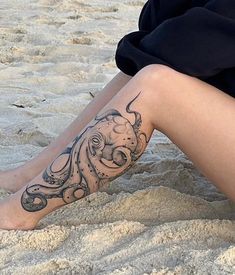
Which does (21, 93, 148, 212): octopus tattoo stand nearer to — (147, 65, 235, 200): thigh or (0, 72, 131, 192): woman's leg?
(147, 65, 235, 200): thigh

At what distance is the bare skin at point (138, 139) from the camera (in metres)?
1.37

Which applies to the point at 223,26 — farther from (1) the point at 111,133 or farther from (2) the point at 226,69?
(1) the point at 111,133

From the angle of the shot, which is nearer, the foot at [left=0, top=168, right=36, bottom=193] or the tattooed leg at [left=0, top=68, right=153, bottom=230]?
the tattooed leg at [left=0, top=68, right=153, bottom=230]

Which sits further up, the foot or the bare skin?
the bare skin

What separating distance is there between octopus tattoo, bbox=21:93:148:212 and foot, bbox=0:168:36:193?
306 millimetres

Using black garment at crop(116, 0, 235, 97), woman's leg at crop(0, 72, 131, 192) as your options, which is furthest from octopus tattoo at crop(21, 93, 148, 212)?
woman's leg at crop(0, 72, 131, 192)

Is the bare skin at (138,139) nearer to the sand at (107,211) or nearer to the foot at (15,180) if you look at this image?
the sand at (107,211)

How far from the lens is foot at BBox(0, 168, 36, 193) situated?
1.77 meters

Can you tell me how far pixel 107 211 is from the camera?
1.58 m

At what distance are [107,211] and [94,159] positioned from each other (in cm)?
20

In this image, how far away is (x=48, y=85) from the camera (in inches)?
108

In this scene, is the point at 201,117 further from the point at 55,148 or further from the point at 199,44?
the point at 55,148

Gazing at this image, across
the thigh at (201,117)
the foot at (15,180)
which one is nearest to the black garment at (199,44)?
the thigh at (201,117)

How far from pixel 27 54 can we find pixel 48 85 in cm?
51
